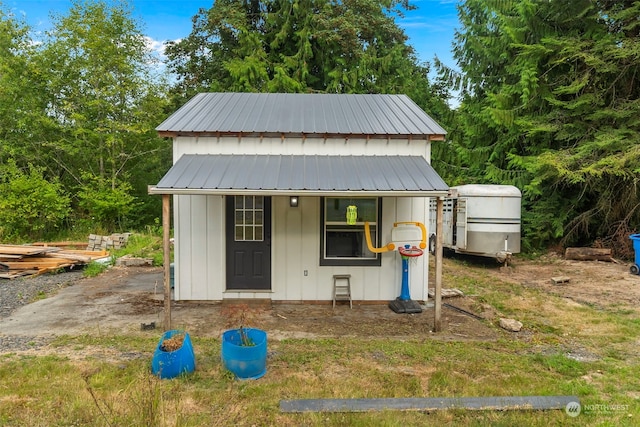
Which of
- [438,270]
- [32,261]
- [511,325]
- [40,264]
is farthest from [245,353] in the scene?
[32,261]

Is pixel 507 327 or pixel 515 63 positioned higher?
pixel 515 63

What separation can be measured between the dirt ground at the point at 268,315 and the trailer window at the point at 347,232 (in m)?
0.80

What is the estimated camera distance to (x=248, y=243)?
646 cm

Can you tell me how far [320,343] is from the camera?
480 centimetres

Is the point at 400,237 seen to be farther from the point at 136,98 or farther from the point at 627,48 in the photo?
the point at 136,98

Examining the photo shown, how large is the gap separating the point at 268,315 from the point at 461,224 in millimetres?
6519

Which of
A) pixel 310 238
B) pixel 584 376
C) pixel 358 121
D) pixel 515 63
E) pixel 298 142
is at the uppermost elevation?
pixel 515 63

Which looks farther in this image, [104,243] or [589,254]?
[104,243]

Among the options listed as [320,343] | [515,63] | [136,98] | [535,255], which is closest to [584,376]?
[320,343]

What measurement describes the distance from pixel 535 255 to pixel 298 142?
8.97 m

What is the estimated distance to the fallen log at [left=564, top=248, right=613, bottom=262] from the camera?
10227 millimetres

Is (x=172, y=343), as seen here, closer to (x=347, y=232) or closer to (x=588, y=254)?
(x=347, y=232)

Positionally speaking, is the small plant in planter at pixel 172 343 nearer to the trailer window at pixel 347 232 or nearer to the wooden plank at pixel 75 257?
the trailer window at pixel 347 232

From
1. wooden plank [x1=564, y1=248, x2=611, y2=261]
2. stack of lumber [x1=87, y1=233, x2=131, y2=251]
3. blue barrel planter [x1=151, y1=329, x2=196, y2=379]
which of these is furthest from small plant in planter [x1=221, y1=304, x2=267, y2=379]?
wooden plank [x1=564, y1=248, x2=611, y2=261]
